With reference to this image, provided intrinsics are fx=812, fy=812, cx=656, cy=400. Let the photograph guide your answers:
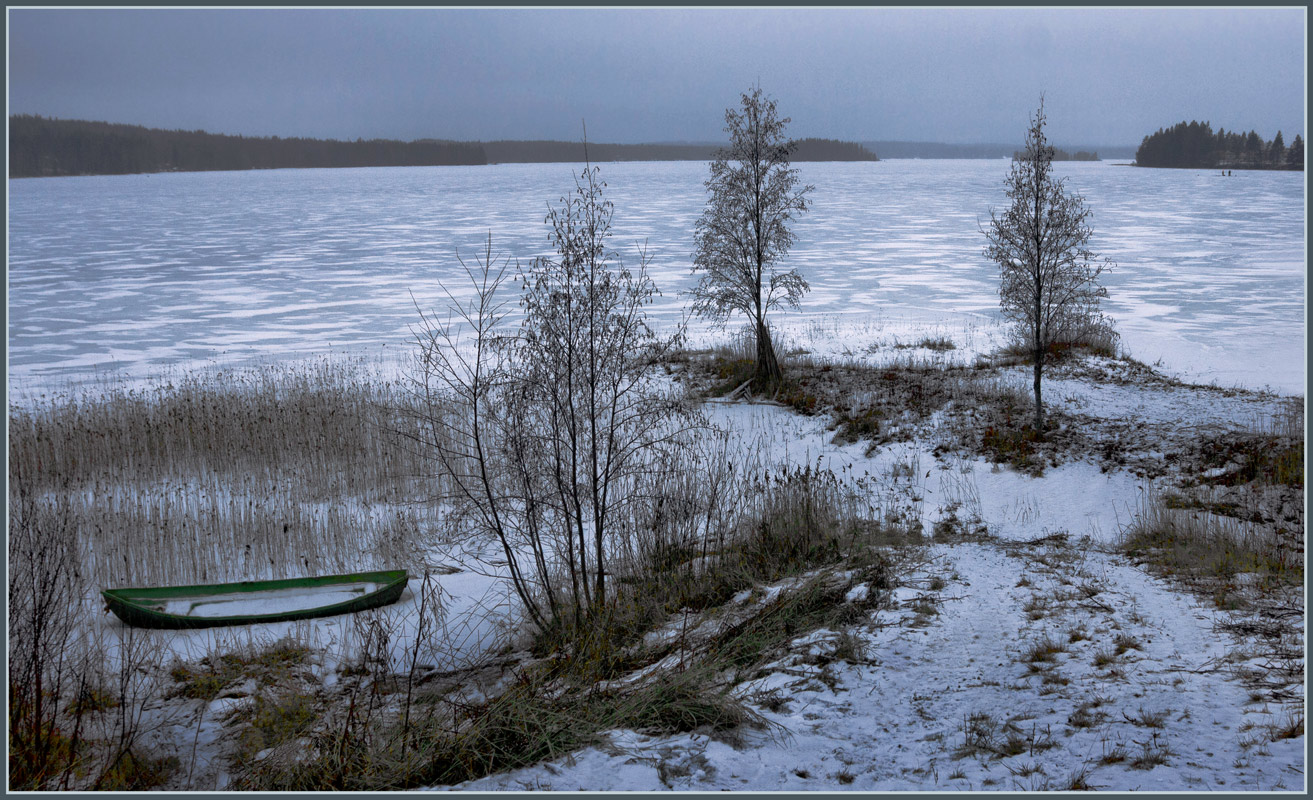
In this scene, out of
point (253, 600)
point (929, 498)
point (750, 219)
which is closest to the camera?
point (253, 600)

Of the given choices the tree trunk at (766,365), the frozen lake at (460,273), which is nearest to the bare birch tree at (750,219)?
the tree trunk at (766,365)

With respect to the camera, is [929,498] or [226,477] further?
[226,477]

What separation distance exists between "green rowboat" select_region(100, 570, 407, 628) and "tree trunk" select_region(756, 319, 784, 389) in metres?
9.52

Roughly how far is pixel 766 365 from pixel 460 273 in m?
23.8

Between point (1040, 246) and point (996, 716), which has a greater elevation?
point (1040, 246)

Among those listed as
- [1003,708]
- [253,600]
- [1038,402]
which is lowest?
[253,600]

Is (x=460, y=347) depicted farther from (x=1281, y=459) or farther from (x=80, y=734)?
(x=1281, y=459)

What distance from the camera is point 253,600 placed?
364 inches

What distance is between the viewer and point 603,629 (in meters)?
7.00

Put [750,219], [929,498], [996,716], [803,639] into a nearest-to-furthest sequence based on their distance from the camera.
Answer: [996,716] < [803,639] < [929,498] < [750,219]

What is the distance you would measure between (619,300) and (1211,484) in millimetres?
8364

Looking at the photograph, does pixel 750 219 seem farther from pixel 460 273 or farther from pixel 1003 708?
pixel 460 273

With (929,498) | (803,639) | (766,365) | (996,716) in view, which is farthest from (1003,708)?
(766,365)

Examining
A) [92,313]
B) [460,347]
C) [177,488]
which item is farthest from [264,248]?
[177,488]
